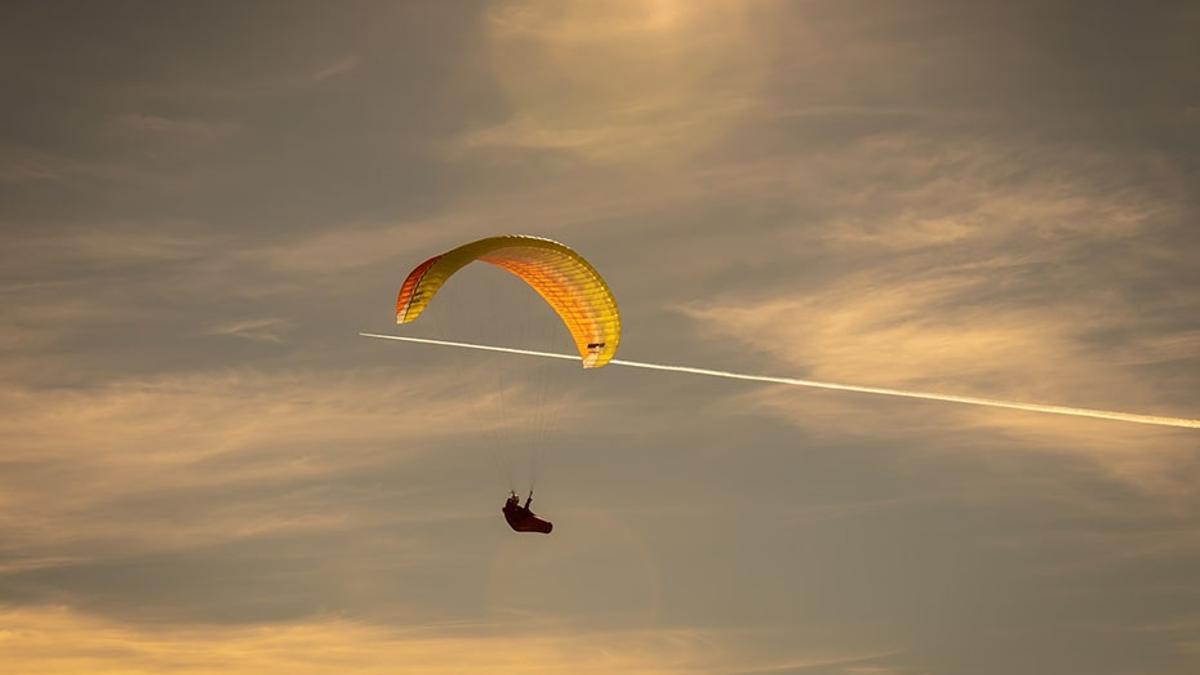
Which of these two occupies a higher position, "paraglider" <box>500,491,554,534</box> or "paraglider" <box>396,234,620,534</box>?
"paraglider" <box>396,234,620,534</box>

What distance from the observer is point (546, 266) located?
6812 cm

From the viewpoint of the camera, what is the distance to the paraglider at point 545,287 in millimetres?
65125

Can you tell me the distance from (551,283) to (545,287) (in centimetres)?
94

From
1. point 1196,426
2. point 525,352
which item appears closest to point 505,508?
point 525,352

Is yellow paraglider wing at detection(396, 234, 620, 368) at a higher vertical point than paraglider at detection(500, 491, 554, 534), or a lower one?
higher

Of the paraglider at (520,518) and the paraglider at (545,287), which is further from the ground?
the paraglider at (545,287)

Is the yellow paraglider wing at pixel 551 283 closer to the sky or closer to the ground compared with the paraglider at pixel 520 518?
closer to the sky

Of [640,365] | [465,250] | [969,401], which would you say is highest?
[465,250]

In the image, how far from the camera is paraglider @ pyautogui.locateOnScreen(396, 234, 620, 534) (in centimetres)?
6512

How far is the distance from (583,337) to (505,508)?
356 inches

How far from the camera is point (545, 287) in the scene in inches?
2776

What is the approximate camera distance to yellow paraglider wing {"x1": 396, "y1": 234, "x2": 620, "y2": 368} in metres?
65.1

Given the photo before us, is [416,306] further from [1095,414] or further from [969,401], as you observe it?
[1095,414]

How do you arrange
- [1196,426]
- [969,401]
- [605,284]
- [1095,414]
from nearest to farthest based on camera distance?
[1196,426]
[1095,414]
[969,401]
[605,284]
